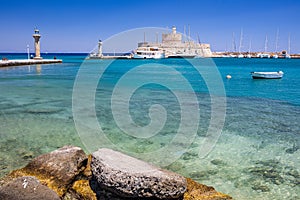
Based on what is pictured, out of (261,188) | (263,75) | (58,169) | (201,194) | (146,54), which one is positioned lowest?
(261,188)

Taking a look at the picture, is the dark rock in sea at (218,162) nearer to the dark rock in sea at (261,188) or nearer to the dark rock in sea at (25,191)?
the dark rock in sea at (261,188)

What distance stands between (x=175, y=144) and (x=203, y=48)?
457ft

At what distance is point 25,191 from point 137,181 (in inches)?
68.3

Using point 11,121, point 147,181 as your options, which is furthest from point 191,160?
point 11,121

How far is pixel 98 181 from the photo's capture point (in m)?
4.45

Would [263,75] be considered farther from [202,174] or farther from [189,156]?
[202,174]

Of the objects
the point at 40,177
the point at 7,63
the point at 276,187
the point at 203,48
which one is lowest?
the point at 276,187

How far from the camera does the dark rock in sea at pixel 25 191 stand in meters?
4.04

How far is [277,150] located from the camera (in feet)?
28.0

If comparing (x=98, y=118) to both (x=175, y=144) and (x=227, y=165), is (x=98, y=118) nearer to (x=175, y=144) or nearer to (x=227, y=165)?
(x=175, y=144)

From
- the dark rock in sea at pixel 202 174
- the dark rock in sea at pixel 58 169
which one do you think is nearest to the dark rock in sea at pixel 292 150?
the dark rock in sea at pixel 202 174

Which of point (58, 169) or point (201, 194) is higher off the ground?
point (58, 169)

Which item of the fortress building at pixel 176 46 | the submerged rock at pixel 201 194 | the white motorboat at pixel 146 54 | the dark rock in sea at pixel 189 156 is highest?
the fortress building at pixel 176 46

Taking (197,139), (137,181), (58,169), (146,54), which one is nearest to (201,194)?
(137,181)
